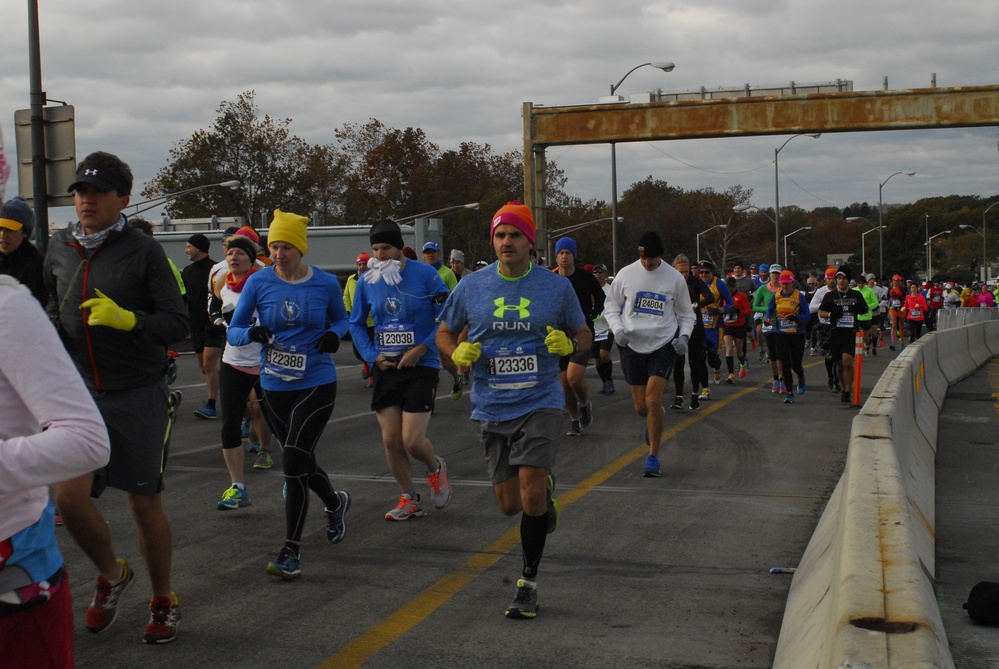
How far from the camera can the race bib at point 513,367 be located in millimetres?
5645

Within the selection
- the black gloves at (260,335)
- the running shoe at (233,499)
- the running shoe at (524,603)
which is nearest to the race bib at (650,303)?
the running shoe at (233,499)

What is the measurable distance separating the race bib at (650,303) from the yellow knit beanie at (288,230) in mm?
4079

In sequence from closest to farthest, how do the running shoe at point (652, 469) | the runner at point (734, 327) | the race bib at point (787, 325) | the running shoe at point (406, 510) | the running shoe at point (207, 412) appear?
1. the running shoe at point (406, 510)
2. the running shoe at point (652, 469)
3. the running shoe at point (207, 412)
4. the race bib at point (787, 325)
5. the runner at point (734, 327)

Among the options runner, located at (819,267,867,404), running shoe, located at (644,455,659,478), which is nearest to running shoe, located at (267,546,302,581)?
running shoe, located at (644,455,659,478)

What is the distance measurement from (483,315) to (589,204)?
86.7 meters

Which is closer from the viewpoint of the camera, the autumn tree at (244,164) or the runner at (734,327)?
the runner at (734,327)

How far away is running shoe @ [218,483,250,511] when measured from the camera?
8016 mm

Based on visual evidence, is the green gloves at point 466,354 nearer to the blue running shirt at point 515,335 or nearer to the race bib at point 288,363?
the blue running shirt at point 515,335

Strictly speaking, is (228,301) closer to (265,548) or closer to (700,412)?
(265,548)

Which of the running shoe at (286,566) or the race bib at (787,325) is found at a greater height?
the race bib at (787,325)

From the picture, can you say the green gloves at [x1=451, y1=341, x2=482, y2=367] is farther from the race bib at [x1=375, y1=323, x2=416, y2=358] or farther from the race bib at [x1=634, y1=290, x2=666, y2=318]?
the race bib at [x1=634, y1=290, x2=666, y2=318]

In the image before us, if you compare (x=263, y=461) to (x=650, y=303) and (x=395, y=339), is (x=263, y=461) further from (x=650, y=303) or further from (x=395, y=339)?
(x=650, y=303)

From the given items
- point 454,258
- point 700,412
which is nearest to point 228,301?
point 700,412

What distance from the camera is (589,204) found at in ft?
300
